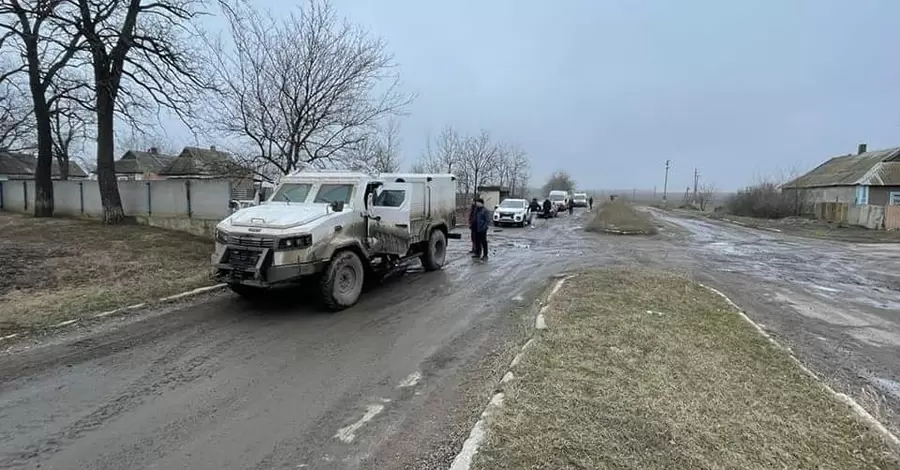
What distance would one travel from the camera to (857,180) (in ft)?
127

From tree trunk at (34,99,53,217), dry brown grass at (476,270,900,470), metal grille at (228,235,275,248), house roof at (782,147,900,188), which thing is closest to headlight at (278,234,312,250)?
metal grille at (228,235,275,248)

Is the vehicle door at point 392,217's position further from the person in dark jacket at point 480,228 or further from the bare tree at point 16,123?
the bare tree at point 16,123

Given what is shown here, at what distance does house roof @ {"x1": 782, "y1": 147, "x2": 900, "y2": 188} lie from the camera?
37.4m

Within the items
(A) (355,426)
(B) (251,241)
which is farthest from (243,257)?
(A) (355,426)

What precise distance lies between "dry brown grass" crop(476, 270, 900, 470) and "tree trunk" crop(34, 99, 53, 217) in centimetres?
1910

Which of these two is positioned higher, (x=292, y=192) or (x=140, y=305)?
(x=292, y=192)

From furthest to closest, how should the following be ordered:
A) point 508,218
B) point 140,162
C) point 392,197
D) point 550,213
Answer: point 140,162
point 550,213
point 508,218
point 392,197

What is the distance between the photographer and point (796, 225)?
32562 mm

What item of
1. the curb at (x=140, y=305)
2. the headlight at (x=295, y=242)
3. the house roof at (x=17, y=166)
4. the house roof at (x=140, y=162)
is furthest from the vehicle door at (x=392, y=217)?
the house roof at (x=17, y=166)

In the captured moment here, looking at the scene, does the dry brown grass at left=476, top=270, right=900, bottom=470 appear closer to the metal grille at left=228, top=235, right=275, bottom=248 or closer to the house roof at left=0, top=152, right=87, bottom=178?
the metal grille at left=228, top=235, right=275, bottom=248

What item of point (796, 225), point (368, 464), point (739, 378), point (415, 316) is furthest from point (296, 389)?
point (796, 225)

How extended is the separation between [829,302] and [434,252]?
8167 mm

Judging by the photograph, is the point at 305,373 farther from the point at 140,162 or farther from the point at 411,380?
the point at 140,162

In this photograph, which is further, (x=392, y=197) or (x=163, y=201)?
(x=163, y=201)
